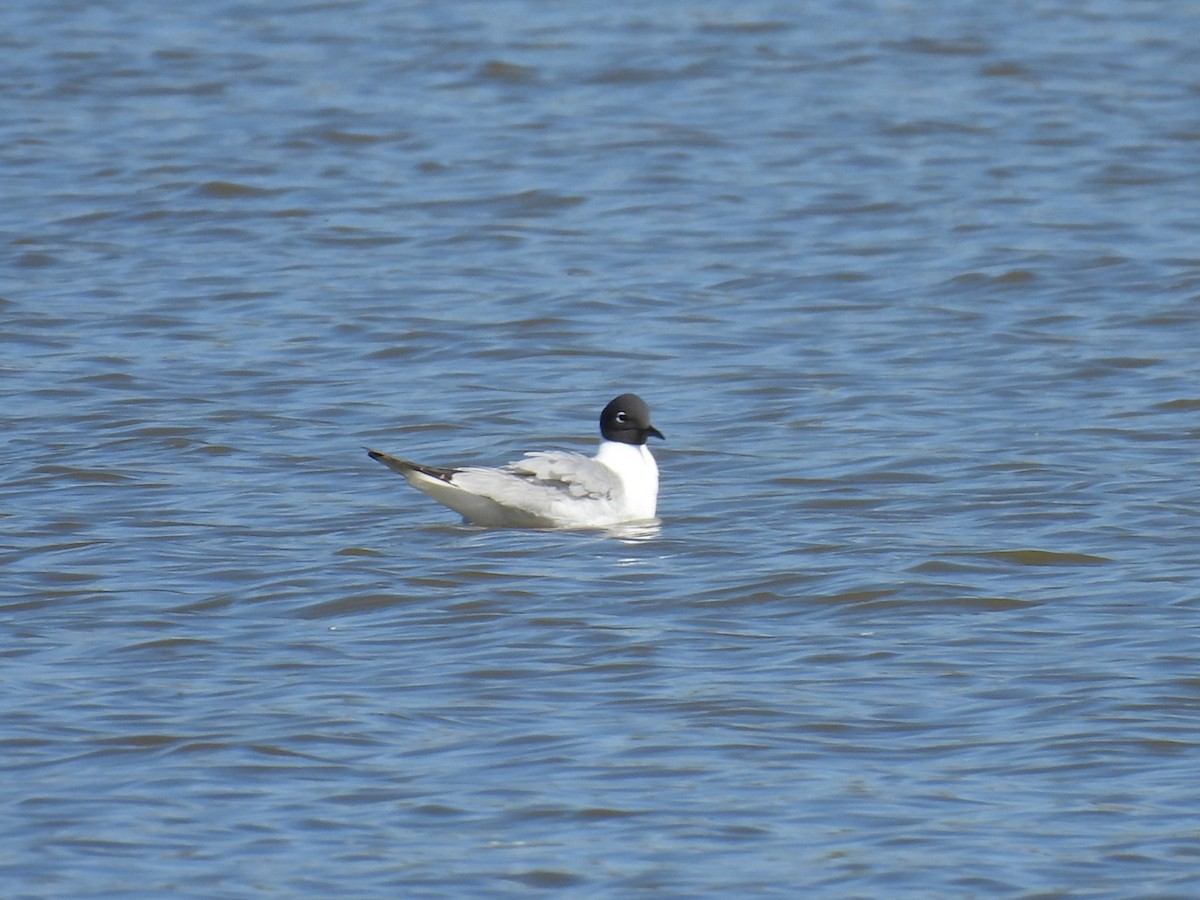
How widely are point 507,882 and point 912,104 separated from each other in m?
15.4

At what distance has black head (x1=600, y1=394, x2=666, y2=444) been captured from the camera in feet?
37.9

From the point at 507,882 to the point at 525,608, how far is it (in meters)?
2.83

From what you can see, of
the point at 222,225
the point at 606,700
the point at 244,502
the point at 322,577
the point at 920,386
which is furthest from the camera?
the point at 222,225

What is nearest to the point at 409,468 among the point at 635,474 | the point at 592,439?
the point at 635,474

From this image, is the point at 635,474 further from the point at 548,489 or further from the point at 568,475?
the point at 548,489

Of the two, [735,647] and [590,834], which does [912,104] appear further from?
[590,834]

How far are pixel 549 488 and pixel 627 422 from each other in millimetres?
741

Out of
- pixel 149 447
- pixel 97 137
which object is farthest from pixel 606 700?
pixel 97 137

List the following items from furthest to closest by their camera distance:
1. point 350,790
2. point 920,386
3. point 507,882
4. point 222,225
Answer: point 222,225 → point 920,386 → point 350,790 → point 507,882

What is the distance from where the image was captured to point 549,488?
11.0m

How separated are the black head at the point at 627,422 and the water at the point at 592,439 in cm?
41

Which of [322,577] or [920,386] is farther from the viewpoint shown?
[920,386]

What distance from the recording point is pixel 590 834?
7156 mm

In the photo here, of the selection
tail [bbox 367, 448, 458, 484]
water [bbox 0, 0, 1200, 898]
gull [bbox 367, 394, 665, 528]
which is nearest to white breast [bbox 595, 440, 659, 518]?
gull [bbox 367, 394, 665, 528]
